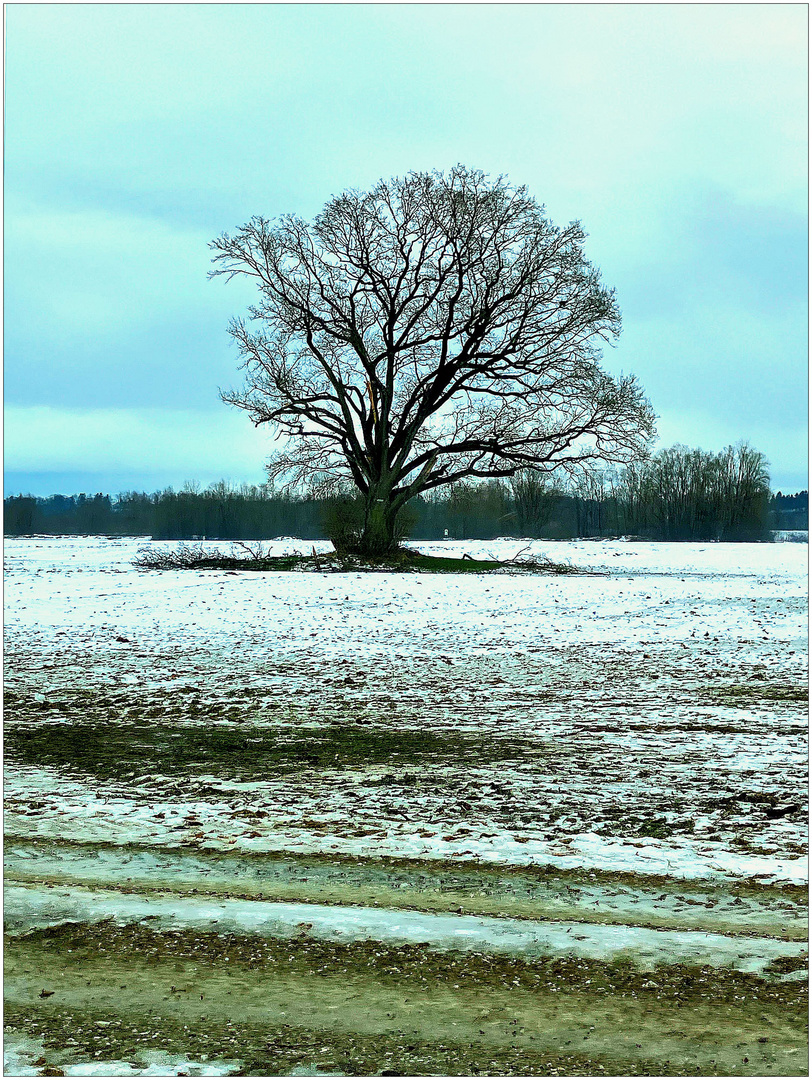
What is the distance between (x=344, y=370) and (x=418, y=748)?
2579cm

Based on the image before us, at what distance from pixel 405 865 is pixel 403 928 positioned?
3.29 feet

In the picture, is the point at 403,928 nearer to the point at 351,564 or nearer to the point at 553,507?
the point at 351,564

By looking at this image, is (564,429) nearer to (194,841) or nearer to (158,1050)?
(194,841)

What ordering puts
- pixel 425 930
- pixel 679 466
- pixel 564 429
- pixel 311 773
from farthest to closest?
1. pixel 679 466
2. pixel 564 429
3. pixel 311 773
4. pixel 425 930

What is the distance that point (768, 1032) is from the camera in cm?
402

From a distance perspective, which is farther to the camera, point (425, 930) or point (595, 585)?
point (595, 585)

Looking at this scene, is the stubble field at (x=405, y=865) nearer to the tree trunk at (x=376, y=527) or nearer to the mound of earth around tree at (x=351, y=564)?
the mound of earth around tree at (x=351, y=564)

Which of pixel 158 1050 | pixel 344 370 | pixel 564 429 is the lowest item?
pixel 158 1050

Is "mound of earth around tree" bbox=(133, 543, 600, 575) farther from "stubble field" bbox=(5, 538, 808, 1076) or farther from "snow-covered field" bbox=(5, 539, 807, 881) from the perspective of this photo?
"stubble field" bbox=(5, 538, 808, 1076)

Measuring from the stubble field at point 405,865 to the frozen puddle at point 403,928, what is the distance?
18mm

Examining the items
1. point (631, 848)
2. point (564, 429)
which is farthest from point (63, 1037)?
point (564, 429)

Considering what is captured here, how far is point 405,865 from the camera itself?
6.04 metres

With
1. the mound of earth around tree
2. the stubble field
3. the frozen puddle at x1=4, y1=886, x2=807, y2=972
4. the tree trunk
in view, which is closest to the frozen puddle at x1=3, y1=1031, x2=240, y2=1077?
the stubble field

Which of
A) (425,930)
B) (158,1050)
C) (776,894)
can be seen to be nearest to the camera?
(158,1050)
